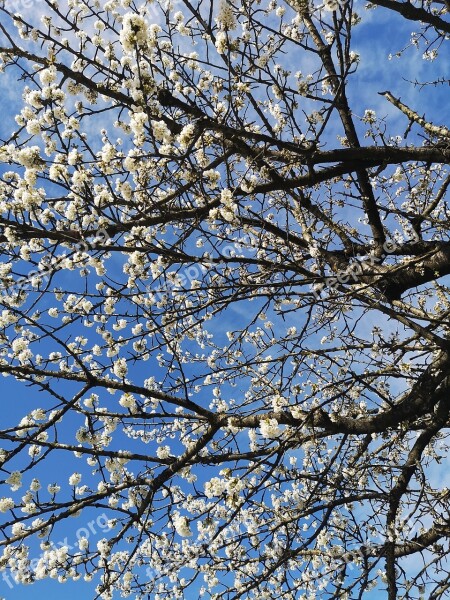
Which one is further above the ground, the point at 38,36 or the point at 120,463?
the point at 38,36

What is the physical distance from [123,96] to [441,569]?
486cm

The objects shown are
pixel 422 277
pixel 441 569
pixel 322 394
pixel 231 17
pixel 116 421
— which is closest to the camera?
pixel 231 17

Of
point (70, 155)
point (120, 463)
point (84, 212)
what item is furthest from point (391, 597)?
point (70, 155)

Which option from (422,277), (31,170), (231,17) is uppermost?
(231,17)

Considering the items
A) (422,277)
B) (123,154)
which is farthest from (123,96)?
(422,277)

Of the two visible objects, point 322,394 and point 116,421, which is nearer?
point 116,421

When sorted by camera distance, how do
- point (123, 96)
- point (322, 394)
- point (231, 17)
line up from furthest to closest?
1. point (322, 394)
2. point (123, 96)
3. point (231, 17)

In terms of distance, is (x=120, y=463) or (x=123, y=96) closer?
(x=123, y=96)

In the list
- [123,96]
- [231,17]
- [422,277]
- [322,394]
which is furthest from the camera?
[322,394]

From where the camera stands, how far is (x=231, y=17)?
12.4 feet

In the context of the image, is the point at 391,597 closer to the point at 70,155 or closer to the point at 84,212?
the point at 84,212

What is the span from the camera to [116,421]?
15.6 ft

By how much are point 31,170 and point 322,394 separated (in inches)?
177

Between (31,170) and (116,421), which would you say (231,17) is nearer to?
(31,170)
